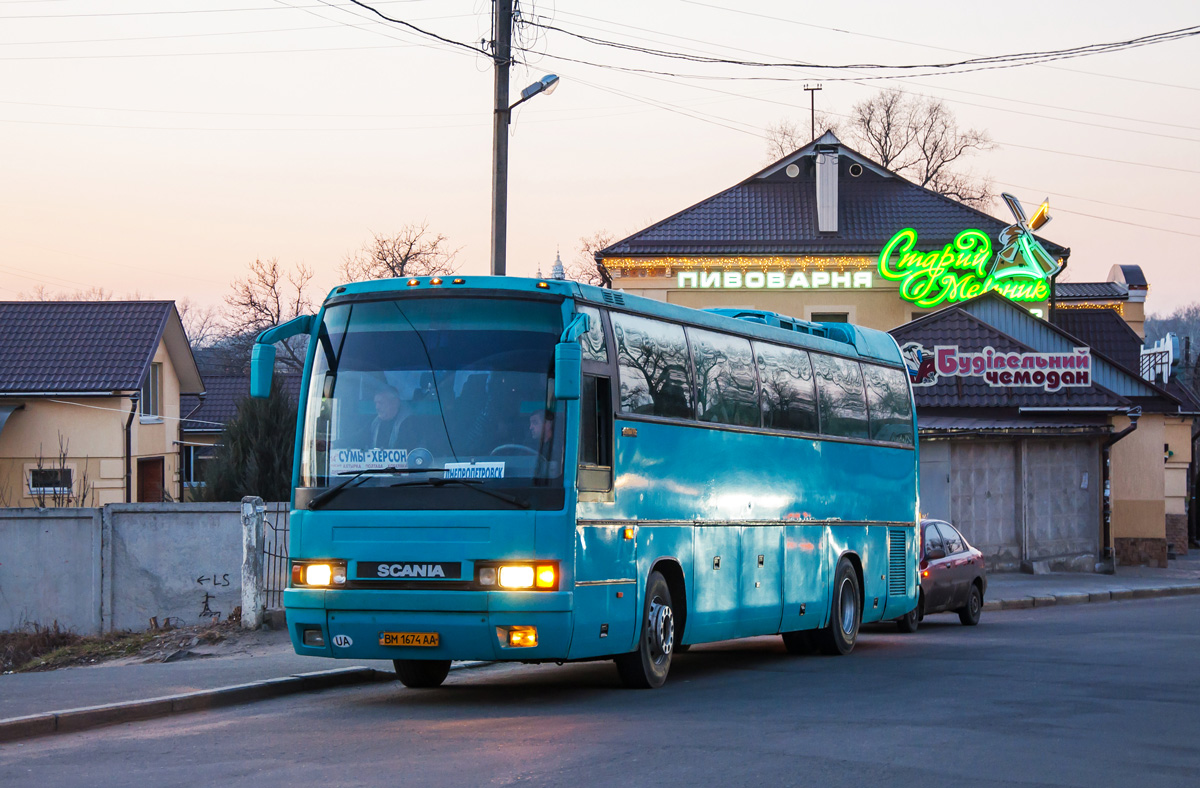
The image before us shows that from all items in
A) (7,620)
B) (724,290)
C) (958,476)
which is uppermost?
(724,290)

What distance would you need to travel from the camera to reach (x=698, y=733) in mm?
8977

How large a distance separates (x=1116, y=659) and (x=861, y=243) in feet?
81.2

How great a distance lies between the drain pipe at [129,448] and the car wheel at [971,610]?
74.5 ft

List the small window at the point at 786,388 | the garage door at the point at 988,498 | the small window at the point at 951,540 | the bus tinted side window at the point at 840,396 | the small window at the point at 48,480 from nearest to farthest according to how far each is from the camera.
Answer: the small window at the point at 786,388 → the bus tinted side window at the point at 840,396 → the small window at the point at 951,540 → the garage door at the point at 988,498 → the small window at the point at 48,480

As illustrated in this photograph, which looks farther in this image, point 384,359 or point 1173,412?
point 1173,412

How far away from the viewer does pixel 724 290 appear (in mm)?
38000

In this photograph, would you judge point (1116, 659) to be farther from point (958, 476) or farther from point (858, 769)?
point (958, 476)

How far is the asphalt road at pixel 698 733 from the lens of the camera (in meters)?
7.66

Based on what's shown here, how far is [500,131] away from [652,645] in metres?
8.92

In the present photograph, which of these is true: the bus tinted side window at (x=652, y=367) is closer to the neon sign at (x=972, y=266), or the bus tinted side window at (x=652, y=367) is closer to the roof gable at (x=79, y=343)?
the neon sign at (x=972, y=266)

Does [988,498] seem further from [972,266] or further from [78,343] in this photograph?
[78,343]

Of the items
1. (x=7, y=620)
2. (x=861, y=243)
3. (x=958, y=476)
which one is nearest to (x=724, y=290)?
(x=861, y=243)

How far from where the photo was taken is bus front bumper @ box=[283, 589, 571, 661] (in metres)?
10.0

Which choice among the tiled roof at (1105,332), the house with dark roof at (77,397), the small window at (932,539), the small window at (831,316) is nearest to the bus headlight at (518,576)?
the small window at (932,539)
